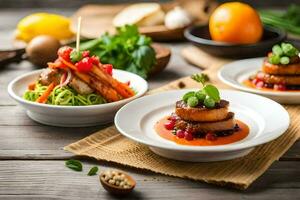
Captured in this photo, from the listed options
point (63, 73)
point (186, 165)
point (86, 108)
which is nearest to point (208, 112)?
point (186, 165)

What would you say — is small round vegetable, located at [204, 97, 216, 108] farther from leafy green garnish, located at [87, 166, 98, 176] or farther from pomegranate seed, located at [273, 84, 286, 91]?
pomegranate seed, located at [273, 84, 286, 91]

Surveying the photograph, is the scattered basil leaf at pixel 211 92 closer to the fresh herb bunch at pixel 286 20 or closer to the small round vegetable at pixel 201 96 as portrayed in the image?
the small round vegetable at pixel 201 96

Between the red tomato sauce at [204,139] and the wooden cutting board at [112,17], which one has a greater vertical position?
the red tomato sauce at [204,139]

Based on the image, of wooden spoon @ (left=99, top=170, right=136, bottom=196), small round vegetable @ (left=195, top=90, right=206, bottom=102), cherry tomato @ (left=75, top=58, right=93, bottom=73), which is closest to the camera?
wooden spoon @ (left=99, top=170, right=136, bottom=196)

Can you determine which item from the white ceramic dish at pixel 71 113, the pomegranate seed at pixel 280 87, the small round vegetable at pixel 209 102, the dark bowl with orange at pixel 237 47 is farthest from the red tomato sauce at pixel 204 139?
the dark bowl with orange at pixel 237 47

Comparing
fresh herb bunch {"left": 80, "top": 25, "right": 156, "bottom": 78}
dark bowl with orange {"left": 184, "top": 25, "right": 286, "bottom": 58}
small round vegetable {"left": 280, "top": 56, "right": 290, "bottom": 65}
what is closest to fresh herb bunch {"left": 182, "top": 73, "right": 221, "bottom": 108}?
small round vegetable {"left": 280, "top": 56, "right": 290, "bottom": 65}

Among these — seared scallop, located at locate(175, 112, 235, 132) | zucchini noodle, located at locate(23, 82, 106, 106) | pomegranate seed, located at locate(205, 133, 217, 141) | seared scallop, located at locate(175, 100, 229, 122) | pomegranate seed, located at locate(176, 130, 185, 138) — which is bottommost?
zucchini noodle, located at locate(23, 82, 106, 106)
